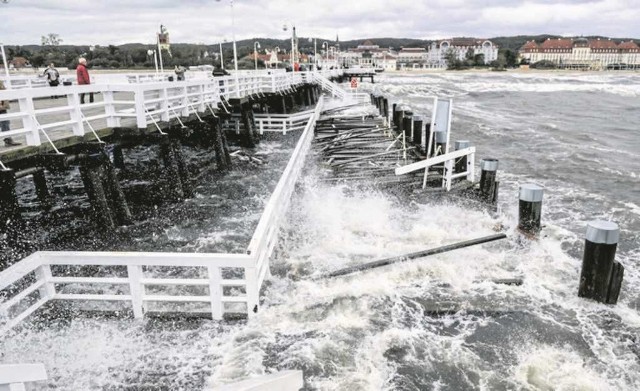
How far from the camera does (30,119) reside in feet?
29.9

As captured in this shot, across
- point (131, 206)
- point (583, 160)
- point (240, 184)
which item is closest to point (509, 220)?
point (240, 184)

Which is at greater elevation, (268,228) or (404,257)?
(268,228)

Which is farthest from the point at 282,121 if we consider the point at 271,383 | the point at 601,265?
the point at 271,383

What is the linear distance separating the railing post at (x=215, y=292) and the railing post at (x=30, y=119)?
200 inches

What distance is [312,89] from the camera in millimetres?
46000

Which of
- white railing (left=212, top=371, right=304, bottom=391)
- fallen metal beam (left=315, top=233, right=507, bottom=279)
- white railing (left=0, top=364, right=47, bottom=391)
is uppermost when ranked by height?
white railing (left=0, top=364, right=47, bottom=391)

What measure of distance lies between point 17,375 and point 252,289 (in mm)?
4503

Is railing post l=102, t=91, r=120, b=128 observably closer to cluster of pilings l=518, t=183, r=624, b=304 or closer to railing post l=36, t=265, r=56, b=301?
railing post l=36, t=265, r=56, b=301

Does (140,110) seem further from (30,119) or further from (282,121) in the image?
(282,121)

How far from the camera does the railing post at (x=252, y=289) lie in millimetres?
6582

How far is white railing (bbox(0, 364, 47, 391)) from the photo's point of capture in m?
2.27

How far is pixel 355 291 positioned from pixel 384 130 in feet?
50.7

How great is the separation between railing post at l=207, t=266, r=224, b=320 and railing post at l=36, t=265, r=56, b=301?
2394mm

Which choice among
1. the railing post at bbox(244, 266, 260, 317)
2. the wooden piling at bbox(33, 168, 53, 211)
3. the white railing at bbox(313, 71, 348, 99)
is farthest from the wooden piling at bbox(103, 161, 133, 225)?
the white railing at bbox(313, 71, 348, 99)
